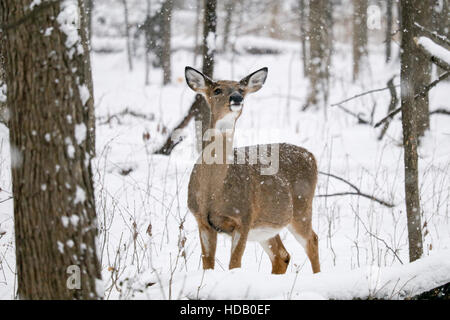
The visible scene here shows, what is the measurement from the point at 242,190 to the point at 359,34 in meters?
14.5

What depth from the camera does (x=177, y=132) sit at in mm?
8281

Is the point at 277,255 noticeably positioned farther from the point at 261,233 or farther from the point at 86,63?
the point at 86,63

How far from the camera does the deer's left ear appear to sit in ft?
17.0

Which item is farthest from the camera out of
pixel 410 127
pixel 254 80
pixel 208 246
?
pixel 254 80

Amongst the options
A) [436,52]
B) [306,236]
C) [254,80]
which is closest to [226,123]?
[254,80]

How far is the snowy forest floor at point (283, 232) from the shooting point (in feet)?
10.8

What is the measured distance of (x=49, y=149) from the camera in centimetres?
262

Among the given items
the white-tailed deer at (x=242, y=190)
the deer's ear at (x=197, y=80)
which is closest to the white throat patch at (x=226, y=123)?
the white-tailed deer at (x=242, y=190)

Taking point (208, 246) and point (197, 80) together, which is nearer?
point (208, 246)

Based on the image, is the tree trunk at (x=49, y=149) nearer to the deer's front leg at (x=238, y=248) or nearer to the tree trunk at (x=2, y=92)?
the deer's front leg at (x=238, y=248)

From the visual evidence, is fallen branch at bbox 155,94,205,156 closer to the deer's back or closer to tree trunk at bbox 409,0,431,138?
the deer's back

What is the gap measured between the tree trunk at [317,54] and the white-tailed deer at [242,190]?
8576 mm

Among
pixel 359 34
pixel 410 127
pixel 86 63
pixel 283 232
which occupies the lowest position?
pixel 283 232

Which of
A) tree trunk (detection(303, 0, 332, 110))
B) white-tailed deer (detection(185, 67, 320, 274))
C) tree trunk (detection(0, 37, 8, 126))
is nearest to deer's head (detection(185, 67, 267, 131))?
white-tailed deer (detection(185, 67, 320, 274))
